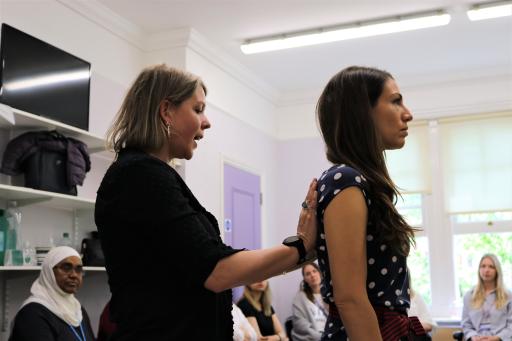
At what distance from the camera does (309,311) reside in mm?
5609

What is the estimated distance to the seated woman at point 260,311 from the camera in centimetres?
519

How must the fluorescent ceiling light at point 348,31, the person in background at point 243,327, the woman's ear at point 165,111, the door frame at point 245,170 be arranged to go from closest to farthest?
the woman's ear at point 165,111 → the person in background at point 243,327 → the fluorescent ceiling light at point 348,31 → the door frame at point 245,170

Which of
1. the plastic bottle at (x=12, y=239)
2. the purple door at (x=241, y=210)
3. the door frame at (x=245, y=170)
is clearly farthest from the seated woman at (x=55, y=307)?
the purple door at (x=241, y=210)

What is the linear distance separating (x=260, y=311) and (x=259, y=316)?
0.05 m

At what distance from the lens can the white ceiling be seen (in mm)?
4660

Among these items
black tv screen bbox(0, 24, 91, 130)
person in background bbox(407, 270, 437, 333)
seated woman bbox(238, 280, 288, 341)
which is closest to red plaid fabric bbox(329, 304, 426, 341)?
black tv screen bbox(0, 24, 91, 130)

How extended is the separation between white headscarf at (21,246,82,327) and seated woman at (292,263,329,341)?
2.32 m

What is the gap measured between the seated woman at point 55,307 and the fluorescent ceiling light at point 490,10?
128 inches

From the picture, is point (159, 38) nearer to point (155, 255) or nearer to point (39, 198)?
point (39, 198)

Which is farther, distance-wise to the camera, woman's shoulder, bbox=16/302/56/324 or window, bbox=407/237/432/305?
window, bbox=407/237/432/305

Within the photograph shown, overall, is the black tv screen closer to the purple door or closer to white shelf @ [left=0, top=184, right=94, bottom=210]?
white shelf @ [left=0, top=184, right=94, bottom=210]

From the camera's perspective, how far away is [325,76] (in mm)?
6281

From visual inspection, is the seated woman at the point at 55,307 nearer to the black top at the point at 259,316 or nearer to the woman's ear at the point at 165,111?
the black top at the point at 259,316

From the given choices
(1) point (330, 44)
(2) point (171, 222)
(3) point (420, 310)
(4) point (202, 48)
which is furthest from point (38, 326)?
(3) point (420, 310)
